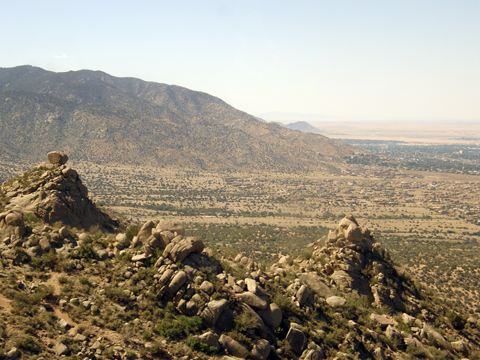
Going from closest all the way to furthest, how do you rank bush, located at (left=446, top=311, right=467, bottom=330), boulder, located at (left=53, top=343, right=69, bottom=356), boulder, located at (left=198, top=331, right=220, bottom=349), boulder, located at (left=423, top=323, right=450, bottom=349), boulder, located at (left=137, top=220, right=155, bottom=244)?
boulder, located at (left=53, top=343, right=69, bottom=356) < boulder, located at (left=198, top=331, right=220, bottom=349) < boulder, located at (left=423, top=323, right=450, bottom=349) < boulder, located at (left=137, top=220, right=155, bottom=244) < bush, located at (left=446, top=311, right=467, bottom=330)

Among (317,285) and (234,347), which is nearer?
(234,347)

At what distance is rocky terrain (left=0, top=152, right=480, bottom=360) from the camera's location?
13844 mm

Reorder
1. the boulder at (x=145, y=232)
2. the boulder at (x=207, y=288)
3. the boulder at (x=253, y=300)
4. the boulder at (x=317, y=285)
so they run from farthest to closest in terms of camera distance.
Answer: the boulder at (x=317, y=285) < the boulder at (x=145, y=232) < the boulder at (x=253, y=300) < the boulder at (x=207, y=288)

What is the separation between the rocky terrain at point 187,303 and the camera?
13.8m

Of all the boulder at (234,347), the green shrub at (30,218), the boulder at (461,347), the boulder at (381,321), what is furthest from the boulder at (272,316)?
the green shrub at (30,218)

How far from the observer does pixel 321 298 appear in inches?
766

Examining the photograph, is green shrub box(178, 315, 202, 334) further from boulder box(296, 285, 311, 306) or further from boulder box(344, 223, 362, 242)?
boulder box(344, 223, 362, 242)

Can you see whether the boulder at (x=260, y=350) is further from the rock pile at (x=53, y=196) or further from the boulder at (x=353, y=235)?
the rock pile at (x=53, y=196)

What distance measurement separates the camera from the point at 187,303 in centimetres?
1561

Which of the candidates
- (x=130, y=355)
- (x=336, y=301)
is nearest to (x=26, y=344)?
(x=130, y=355)

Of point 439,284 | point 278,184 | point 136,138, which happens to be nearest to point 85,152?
point 136,138

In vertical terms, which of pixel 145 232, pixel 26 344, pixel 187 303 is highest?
pixel 145 232

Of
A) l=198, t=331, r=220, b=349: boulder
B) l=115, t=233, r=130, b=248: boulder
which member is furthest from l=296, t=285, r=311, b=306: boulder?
l=115, t=233, r=130, b=248: boulder

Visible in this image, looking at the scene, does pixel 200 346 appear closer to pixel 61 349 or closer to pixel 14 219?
pixel 61 349
